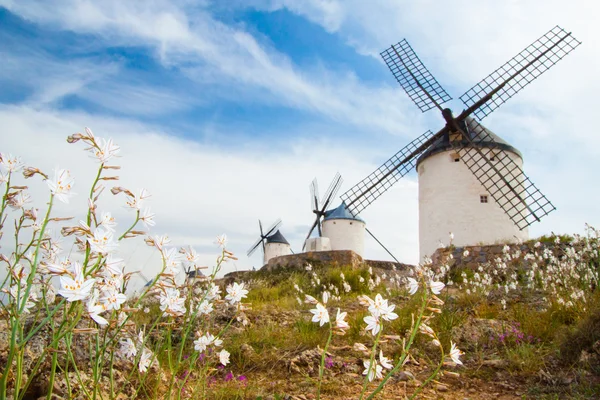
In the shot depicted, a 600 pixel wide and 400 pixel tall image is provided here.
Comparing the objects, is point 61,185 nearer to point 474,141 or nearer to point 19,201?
point 19,201

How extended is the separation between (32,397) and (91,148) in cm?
205

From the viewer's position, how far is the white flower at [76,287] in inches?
59.3

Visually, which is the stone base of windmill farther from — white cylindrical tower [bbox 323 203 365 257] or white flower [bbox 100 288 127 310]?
white flower [bbox 100 288 127 310]

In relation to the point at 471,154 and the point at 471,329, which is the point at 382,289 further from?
the point at 471,154

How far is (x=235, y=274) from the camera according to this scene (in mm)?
16797

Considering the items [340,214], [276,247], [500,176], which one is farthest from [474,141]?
[276,247]

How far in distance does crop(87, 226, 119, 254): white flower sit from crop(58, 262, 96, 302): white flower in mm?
85

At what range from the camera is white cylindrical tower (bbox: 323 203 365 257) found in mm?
24891

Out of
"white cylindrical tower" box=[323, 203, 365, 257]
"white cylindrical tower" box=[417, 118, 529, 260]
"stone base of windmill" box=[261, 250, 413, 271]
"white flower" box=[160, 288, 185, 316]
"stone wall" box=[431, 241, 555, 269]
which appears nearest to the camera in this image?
"white flower" box=[160, 288, 185, 316]

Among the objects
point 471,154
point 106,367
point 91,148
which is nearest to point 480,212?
point 471,154

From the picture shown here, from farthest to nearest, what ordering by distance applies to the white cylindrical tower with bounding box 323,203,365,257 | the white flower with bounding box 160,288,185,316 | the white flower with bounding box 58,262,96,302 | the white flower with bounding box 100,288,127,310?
the white cylindrical tower with bounding box 323,203,365,257, the white flower with bounding box 160,288,185,316, the white flower with bounding box 100,288,127,310, the white flower with bounding box 58,262,96,302

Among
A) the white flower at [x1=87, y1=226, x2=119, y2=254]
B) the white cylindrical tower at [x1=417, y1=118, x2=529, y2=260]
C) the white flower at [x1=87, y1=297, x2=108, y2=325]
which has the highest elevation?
the white cylindrical tower at [x1=417, y1=118, x2=529, y2=260]

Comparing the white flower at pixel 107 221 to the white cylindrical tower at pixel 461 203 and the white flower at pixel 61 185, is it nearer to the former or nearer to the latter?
the white flower at pixel 61 185

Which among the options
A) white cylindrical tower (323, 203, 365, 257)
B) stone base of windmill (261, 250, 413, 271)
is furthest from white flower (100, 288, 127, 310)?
white cylindrical tower (323, 203, 365, 257)
